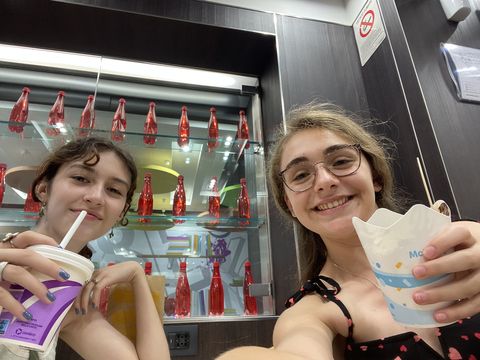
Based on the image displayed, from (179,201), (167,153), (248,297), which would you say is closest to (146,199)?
(179,201)

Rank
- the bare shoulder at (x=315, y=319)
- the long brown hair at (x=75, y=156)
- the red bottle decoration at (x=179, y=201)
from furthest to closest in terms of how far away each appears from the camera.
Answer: the red bottle decoration at (x=179, y=201) → the long brown hair at (x=75, y=156) → the bare shoulder at (x=315, y=319)

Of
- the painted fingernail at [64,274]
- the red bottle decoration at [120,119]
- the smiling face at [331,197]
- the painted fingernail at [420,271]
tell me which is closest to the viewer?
the painted fingernail at [420,271]

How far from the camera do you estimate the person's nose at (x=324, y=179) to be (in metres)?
0.76

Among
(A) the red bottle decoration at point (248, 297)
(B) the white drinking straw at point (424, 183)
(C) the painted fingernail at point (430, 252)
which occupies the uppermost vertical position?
(B) the white drinking straw at point (424, 183)

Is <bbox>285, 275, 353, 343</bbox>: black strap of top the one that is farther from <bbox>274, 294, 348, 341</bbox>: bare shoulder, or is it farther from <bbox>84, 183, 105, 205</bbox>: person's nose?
<bbox>84, 183, 105, 205</bbox>: person's nose

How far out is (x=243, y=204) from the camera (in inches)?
61.4

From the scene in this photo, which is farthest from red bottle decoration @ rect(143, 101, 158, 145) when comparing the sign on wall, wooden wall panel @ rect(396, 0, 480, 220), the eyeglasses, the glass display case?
wooden wall panel @ rect(396, 0, 480, 220)

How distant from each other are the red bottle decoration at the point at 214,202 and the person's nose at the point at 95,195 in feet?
2.14

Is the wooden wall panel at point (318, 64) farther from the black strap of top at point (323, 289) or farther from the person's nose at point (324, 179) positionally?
the black strap of top at point (323, 289)

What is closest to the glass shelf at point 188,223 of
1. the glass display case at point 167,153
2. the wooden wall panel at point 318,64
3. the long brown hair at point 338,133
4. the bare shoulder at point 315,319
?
the glass display case at point 167,153

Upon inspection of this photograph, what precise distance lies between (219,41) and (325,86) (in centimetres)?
57

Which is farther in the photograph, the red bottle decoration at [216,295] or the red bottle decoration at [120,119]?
the red bottle decoration at [120,119]

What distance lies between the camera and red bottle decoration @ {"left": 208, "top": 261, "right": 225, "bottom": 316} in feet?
4.45

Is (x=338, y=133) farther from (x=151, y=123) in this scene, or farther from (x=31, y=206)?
Answer: (x=31, y=206)
